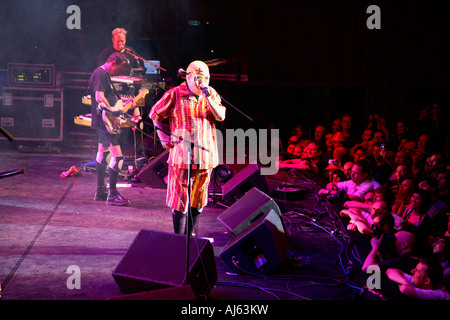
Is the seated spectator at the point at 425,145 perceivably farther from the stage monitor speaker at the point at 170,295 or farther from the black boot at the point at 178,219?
the stage monitor speaker at the point at 170,295

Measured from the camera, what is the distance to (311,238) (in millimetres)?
5020

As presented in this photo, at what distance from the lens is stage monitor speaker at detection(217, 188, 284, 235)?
433 cm

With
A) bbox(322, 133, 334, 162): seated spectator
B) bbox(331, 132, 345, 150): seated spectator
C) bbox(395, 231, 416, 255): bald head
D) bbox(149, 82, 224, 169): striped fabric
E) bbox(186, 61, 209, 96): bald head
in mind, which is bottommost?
bbox(395, 231, 416, 255): bald head

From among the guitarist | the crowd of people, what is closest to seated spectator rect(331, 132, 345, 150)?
the crowd of people

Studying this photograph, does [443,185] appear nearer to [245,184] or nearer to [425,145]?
[245,184]

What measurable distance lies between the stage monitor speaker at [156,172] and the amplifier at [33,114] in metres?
4.40

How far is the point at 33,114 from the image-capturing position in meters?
9.91

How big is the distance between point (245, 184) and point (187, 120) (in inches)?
71.3

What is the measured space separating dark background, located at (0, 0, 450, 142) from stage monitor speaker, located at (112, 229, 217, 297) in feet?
26.0

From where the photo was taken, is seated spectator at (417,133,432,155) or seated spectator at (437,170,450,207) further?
seated spectator at (417,133,432,155)

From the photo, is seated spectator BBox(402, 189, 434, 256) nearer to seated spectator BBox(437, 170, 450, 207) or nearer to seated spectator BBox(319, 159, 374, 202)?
seated spectator BBox(437, 170, 450, 207)

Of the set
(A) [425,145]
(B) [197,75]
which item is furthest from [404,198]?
(A) [425,145]

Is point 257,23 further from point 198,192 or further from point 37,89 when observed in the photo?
point 198,192

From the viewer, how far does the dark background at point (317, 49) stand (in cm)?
1152
